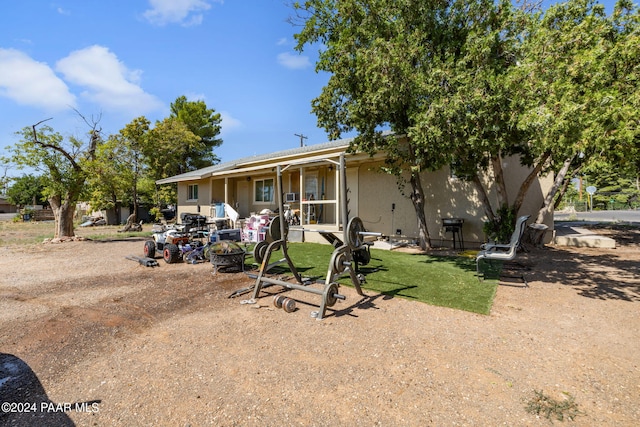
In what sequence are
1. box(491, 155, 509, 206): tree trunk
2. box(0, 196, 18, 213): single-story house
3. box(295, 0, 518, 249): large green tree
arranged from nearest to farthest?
1. box(295, 0, 518, 249): large green tree
2. box(491, 155, 509, 206): tree trunk
3. box(0, 196, 18, 213): single-story house

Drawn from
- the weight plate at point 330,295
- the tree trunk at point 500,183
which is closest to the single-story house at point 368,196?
the tree trunk at point 500,183

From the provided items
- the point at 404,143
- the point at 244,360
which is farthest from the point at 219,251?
the point at 404,143

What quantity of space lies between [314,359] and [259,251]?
249cm

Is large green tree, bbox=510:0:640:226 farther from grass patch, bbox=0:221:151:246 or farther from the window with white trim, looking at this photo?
grass patch, bbox=0:221:151:246

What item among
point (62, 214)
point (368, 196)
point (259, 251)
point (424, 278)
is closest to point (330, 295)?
point (259, 251)

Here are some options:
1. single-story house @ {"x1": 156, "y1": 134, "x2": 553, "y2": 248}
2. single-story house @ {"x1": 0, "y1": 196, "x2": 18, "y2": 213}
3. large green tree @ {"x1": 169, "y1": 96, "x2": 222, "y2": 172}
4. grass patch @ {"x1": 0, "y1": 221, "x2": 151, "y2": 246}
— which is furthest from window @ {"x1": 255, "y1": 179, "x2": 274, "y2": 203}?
single-story house @ {"x1": 0, "y1": 196, "x2": 18, "y2": 213}

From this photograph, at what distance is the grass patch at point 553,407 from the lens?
6.97 ft

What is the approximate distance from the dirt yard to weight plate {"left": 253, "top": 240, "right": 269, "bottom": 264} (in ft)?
2.42

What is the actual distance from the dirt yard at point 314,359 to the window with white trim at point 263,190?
1049 cm

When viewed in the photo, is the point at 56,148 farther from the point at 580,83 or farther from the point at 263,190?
the point at 580,83

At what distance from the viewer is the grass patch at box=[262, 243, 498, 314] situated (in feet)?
15.7

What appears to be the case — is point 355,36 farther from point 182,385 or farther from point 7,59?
point 7,59

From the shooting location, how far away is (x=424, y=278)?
6090 mm

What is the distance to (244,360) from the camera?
2.94 m
